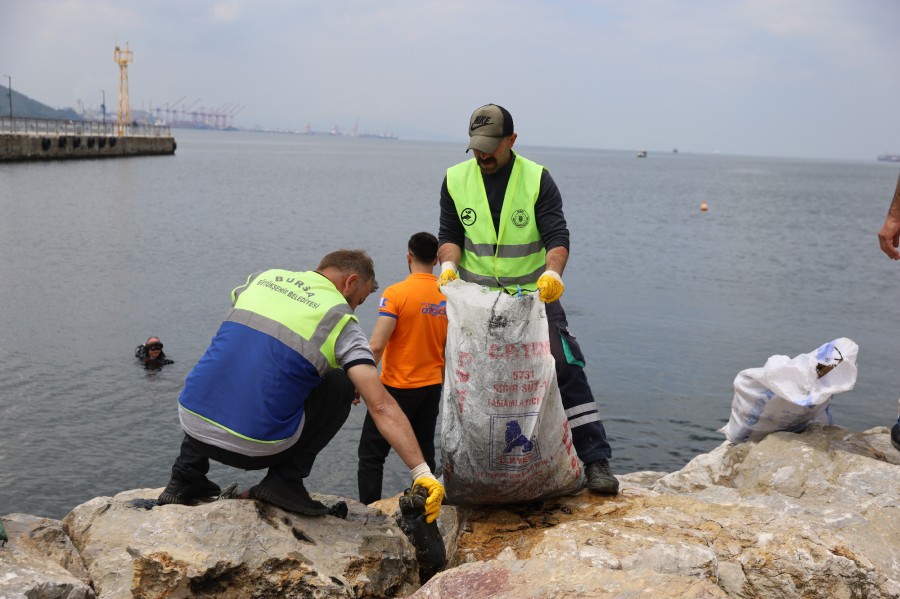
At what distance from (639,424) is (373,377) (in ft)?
24.8

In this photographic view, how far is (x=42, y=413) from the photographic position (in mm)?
10109

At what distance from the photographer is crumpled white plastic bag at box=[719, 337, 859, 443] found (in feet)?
18.9

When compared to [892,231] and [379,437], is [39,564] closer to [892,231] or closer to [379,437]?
[379,437]

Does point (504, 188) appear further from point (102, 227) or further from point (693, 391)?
point (102, 227)

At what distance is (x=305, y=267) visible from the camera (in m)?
22.0

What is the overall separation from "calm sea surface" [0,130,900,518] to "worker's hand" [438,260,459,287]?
14.2 feet

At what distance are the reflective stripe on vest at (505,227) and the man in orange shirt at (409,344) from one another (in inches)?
29.5

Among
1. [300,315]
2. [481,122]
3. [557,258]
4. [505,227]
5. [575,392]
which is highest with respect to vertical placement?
[481,122]

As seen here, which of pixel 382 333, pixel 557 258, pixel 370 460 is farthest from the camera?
pixel 370 460

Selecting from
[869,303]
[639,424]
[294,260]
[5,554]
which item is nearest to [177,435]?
[639,424]

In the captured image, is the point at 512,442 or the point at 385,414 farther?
the point at 512,442

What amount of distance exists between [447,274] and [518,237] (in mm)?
452

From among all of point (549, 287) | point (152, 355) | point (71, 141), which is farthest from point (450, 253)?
point (71, 141)

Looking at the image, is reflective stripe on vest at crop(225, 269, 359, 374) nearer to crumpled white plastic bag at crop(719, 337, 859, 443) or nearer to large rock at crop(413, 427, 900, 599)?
large rock at crop(413, 427, 900, 599)
